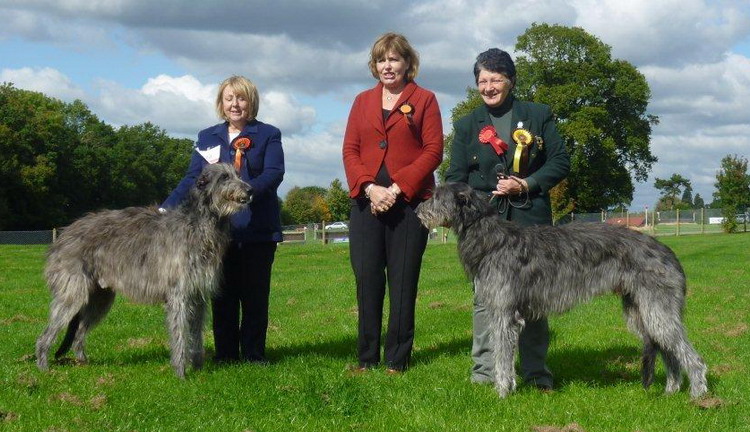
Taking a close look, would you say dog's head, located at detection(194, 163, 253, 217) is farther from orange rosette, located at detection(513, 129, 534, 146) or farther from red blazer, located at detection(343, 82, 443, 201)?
orange rosette, located at detection(513, 129, 534, 146)

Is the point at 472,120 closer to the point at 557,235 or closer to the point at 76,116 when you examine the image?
the point at 557,235

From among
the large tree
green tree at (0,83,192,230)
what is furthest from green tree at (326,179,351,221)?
green tree at (0,83,192,230)

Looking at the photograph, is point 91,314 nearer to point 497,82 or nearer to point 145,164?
point 497,82

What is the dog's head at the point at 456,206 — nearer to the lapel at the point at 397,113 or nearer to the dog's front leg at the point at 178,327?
the lapel at the point at 397,113

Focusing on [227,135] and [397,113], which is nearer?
[397,113]

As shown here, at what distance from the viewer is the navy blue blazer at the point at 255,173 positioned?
26.8 feet

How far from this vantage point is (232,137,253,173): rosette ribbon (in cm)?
812

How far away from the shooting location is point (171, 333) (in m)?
7.77

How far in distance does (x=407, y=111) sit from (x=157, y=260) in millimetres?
2813

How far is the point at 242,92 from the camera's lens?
8.12 m

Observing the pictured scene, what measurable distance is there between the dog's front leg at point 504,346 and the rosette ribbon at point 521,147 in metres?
1.30

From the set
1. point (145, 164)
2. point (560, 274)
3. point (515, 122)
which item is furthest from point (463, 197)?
point (145, 164)

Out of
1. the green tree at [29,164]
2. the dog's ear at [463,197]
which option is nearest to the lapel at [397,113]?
the dog's ear at [463,197]

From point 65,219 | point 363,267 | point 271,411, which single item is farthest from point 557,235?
A: point 65,219
